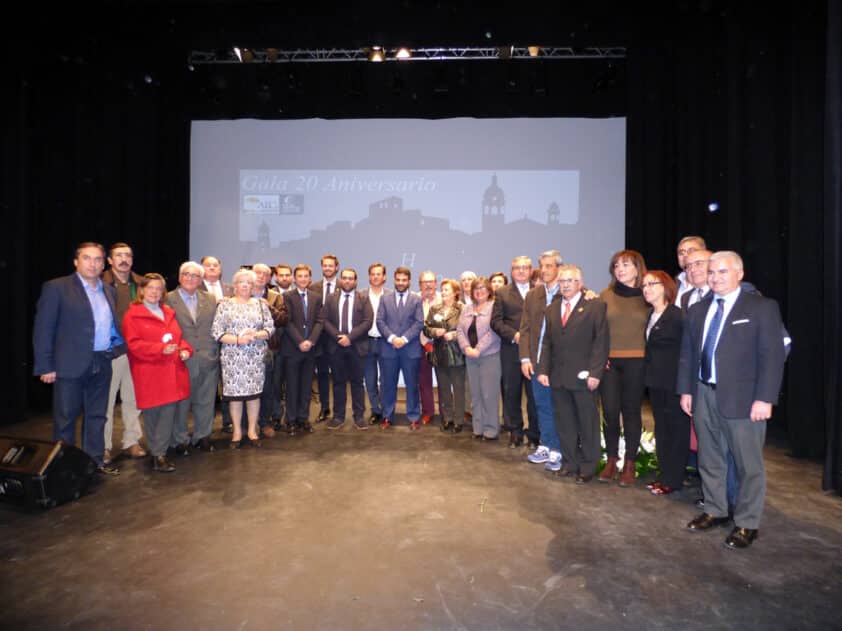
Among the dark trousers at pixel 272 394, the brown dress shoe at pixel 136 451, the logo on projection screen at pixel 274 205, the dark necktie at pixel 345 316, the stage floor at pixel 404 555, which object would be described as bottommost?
the stage floor at pixel 404 555

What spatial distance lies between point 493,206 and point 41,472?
6041mm

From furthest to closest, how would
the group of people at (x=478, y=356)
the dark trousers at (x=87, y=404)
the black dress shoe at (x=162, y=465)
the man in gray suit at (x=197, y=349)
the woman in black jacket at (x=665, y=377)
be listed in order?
the man in gray suit at (x=197, y=349) → the black dress shoe at (x=162, y=465) → the dark trousers at (x=87, y=404) → the woman in black jacket at (x=665, y=377) → the group of people at (x=478, y=356)

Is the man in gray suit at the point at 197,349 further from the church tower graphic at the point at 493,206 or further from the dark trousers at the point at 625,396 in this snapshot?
the church tower graphic at the point at 493,206

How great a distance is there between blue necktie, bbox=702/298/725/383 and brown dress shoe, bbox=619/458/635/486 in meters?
1.05

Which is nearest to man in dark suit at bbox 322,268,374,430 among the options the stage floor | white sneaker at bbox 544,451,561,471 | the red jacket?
the stage floor

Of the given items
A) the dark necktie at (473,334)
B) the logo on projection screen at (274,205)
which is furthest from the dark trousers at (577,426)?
the logo on projection screen at (274,205)

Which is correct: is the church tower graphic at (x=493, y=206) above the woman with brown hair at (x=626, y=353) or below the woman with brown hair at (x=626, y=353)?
above

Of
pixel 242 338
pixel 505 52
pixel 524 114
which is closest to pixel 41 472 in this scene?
pixel 242 338

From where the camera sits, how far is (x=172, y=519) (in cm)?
304

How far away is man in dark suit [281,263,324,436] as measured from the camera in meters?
4.94

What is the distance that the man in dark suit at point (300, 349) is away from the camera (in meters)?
4.94

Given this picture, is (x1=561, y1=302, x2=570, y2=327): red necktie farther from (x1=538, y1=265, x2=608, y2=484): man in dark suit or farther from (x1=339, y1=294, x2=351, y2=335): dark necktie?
(x1=339, y1=294, x2=351, y2=335): dark necktie

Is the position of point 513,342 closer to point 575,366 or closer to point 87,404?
point 575,366

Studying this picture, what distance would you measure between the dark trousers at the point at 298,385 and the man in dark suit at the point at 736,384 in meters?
3.37
